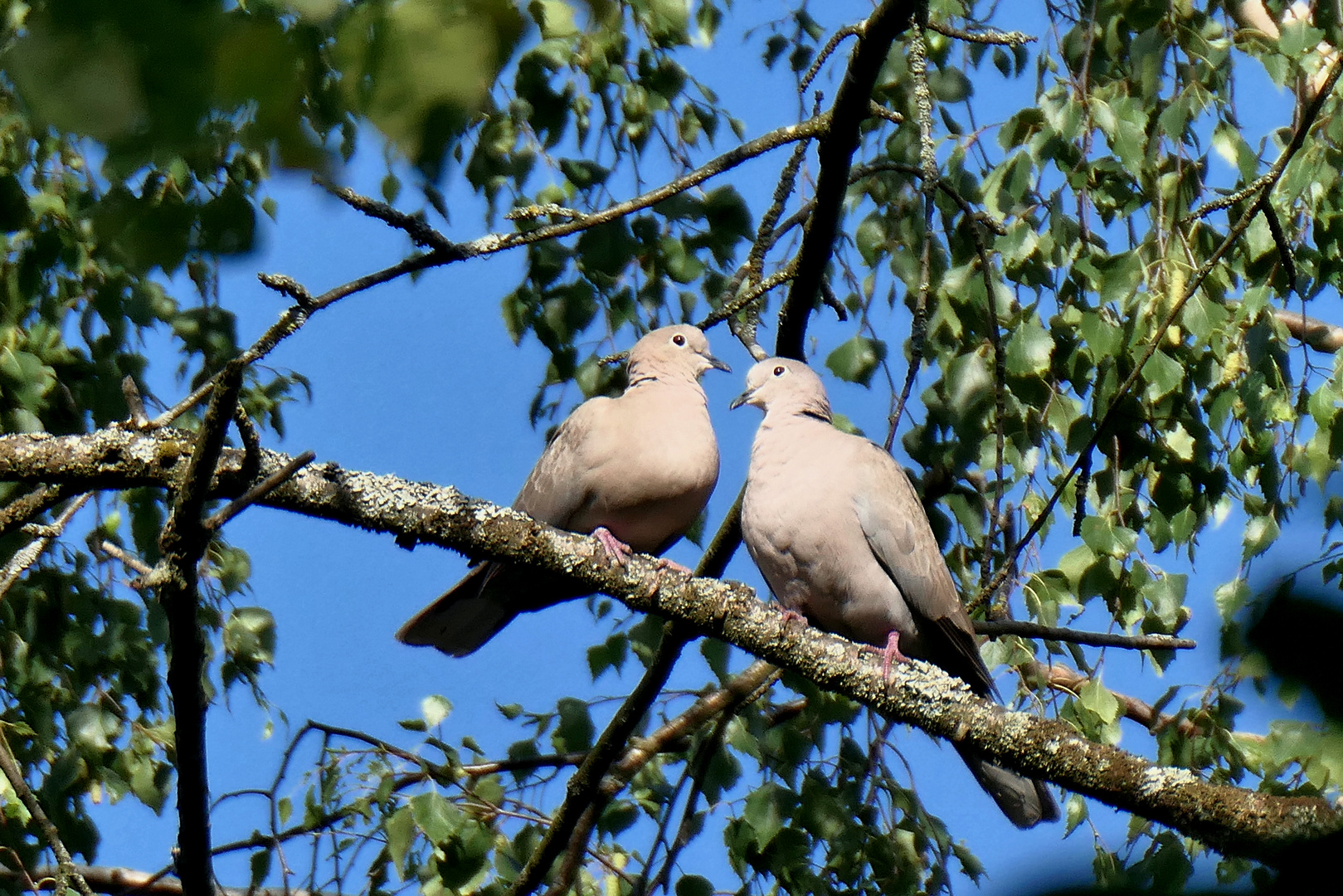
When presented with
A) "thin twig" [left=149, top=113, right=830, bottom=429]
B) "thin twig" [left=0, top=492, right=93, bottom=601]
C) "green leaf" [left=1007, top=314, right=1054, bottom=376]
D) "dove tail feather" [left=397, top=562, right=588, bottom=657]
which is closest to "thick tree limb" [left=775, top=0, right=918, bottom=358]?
"thin twig" [left=149, top=113, right=830, bottom=429]

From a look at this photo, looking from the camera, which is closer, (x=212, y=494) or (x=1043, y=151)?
(x=212, y=494)

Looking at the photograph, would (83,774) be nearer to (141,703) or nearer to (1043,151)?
(141,703)

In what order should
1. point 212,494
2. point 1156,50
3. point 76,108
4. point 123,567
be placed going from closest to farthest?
point 76,108, point 212,494, point 1156,50, point 123,567

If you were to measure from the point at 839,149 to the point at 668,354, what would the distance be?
0.96 metres

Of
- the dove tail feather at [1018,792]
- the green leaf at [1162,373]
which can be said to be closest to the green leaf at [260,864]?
the dove tail feather at [1018,792]

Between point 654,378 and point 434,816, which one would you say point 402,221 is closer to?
point 434,816

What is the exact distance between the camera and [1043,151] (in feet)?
8.81

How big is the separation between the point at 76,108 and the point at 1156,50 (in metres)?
2.78

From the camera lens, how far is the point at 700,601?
2104 mm

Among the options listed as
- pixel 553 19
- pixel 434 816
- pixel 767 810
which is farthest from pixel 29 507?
pixel 767 810

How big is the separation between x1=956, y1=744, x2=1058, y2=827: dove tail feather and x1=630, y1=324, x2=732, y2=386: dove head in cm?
116

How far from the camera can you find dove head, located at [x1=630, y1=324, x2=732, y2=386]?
321cm

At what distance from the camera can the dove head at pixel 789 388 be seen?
3016mm

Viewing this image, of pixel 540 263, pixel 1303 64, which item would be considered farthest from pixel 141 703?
pixel 1303 64
